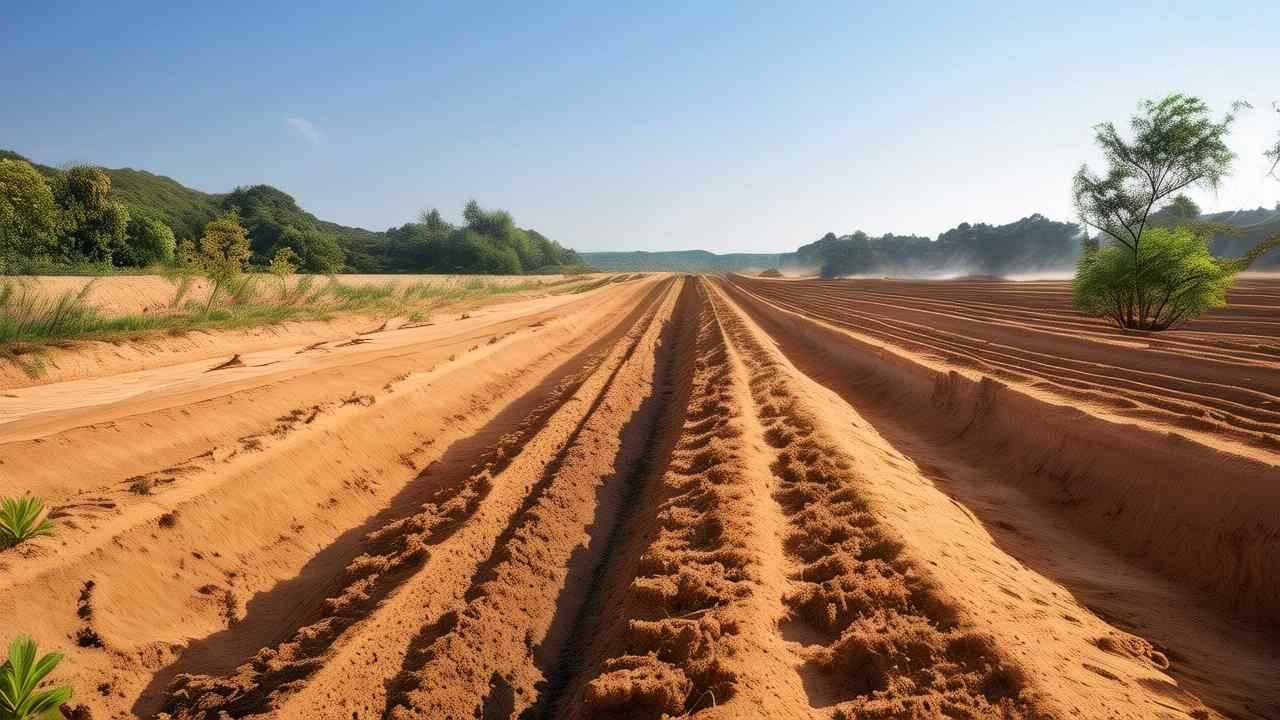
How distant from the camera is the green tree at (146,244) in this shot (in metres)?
26.5

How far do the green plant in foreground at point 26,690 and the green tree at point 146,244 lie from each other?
1160 inches

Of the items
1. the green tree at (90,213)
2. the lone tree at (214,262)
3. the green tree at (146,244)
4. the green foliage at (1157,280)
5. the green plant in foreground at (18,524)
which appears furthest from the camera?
the green tree at (146,244)

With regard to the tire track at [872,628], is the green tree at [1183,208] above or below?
above

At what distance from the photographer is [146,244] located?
89.5 ft

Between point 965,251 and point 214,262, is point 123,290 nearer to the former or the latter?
point 214,262

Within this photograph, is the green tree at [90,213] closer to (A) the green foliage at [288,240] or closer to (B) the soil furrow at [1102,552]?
(A) the green foliage at [288,240]

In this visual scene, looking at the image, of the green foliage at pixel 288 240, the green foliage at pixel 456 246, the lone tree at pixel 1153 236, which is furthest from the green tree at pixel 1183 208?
the green foliage at pixel 456 246

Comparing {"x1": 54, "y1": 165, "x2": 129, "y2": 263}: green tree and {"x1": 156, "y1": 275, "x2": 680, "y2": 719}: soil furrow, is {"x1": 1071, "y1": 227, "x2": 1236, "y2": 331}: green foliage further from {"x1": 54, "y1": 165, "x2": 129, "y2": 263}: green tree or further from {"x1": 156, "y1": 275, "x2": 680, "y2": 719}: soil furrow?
{"x1": 54, "y1": 165, "x2": 129, "y2": 263}: green tree

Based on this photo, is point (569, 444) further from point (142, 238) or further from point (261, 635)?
point (142, 238)

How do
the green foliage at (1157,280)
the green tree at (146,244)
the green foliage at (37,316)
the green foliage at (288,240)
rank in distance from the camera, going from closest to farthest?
the green foliage at (37,316) → the green foliage at (1157,280) → the green tree at (146,244) → the green foliage at (288,240)

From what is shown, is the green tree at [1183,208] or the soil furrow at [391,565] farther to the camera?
the green tree at [1183,208]

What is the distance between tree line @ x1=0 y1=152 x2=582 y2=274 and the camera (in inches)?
674

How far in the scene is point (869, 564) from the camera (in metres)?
3.89

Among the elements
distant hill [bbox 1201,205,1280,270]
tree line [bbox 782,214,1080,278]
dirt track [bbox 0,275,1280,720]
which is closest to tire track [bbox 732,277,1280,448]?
dirt track [bbox 0,275,1280,720]
